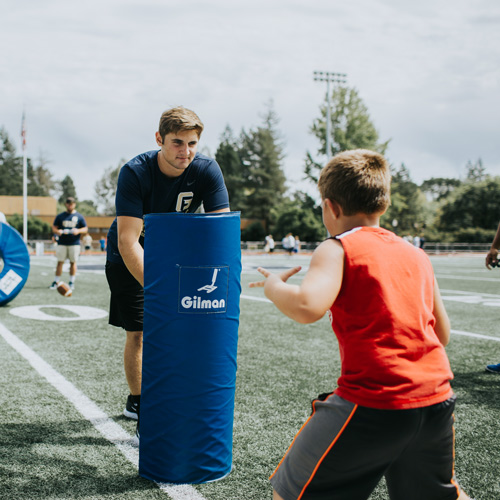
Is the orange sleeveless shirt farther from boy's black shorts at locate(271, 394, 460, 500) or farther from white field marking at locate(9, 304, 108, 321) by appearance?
white field marking at locate(9, 304, 108, 321)

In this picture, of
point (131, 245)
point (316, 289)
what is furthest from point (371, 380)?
point (131, 245)

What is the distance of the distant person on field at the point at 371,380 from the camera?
1630 millimetres

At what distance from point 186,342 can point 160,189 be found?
1.04 m

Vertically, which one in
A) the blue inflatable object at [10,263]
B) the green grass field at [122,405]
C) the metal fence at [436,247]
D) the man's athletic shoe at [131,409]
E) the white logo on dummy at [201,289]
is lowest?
the metal fence at [436,247]

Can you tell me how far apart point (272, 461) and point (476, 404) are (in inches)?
72.8

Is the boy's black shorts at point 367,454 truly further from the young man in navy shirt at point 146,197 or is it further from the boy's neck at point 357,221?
the young man in navy shirt at point 146,197

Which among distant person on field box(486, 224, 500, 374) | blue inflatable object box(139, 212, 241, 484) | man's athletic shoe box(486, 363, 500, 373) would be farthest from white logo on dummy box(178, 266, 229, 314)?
man's athletic shoe box(486, 363, 500, 373)

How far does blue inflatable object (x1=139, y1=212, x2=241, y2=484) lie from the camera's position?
2.69 meters

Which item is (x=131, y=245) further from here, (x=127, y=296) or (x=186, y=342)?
(x=186, y=342)

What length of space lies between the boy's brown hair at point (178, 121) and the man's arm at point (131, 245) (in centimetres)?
52

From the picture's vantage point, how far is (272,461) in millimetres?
2990

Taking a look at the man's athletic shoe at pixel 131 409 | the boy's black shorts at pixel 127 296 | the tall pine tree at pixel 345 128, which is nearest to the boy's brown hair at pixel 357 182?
the boy's black shorts at pixel 127 296

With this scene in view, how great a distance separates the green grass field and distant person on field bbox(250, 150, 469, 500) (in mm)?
1053

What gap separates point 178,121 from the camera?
309 centimetres
